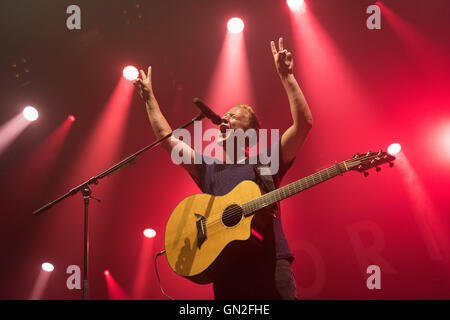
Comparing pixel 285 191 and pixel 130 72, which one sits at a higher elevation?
pixel 130 72

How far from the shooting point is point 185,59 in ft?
16.2

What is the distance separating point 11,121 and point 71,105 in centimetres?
86

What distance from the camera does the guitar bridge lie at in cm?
221

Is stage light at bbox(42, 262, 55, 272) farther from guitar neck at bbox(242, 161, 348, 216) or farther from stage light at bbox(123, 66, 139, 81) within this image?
guitar neck at bbox(242, 161, 348, 216)

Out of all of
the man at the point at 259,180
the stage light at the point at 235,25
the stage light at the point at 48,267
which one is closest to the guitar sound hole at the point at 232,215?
the man at the point at 259,180

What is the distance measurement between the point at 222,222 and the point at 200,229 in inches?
6.6

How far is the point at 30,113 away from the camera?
5156mm

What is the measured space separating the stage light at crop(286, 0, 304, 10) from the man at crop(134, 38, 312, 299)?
2286 millimetres

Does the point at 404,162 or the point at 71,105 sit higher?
the point at 71,105

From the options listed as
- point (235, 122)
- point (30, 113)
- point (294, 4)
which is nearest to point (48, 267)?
point (30, 113)

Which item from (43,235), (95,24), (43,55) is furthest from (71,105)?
(43,235)

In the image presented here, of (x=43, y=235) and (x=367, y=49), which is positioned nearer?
(x=367, y=49)

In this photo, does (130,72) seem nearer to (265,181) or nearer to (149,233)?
(149,233)

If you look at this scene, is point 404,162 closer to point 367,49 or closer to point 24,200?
point 367,49
